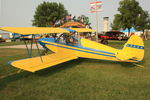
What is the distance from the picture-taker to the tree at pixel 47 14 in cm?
4819

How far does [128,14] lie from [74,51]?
31660mm

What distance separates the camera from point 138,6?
35125 millimetres

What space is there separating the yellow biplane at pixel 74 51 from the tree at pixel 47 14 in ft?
139

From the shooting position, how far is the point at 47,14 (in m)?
49.5

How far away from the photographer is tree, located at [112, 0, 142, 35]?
3394 centimetres

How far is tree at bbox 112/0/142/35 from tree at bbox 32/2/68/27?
23906 millimetres

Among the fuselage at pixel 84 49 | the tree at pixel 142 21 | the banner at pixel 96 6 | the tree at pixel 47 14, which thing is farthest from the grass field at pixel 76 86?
the tree at pixel 47 14

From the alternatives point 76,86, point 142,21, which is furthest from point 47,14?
point 76,86

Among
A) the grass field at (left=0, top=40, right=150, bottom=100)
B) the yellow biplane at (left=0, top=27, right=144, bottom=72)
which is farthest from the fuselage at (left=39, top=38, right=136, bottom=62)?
the grass field at (left=0, top=40, right=150, bottom=100)

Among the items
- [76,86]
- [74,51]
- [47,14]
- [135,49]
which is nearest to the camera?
[76,86]

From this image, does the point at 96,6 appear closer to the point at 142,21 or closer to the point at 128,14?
the point at 128,14

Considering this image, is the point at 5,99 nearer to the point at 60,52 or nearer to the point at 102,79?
the point at 102,79

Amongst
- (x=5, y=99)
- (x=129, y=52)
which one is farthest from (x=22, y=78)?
(x=129, y=52)

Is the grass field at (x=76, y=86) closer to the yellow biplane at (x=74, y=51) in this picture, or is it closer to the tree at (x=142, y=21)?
the yellow biplane at (x=74, y=51)
